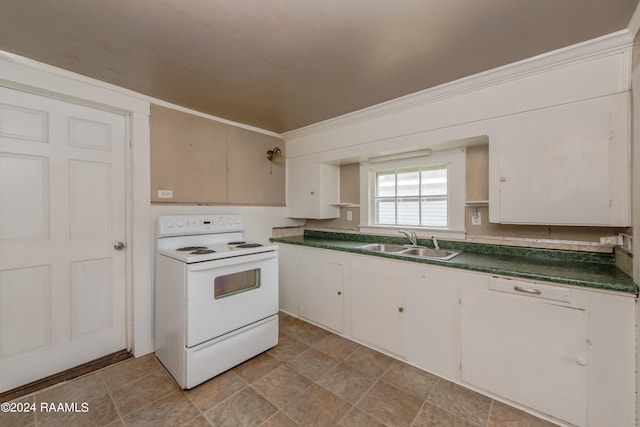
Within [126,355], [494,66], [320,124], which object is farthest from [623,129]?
[126,355]

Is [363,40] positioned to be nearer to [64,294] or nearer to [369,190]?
[369,190]

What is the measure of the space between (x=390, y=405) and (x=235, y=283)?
139cm

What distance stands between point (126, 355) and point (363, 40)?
298 cm

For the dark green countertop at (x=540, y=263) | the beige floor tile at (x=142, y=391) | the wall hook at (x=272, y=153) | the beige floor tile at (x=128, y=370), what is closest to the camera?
the dark green countertop at (x=540, y=263)

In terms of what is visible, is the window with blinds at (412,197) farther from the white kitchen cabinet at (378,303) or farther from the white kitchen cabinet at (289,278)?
the white kitchen cabinet at (289,278)

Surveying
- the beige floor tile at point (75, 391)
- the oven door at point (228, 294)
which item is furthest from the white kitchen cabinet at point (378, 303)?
the beige floor tile at point (75, 391)

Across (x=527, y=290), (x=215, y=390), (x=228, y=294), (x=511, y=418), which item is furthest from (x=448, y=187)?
(x=215, y=390)

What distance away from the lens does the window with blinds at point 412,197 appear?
8.41ft

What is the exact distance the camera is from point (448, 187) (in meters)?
2.46

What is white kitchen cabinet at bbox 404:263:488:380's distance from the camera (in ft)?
6.02

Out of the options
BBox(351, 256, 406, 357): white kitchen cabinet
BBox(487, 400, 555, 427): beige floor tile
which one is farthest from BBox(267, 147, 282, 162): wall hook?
BBox(487, 400, 555, 427): beige floor tile

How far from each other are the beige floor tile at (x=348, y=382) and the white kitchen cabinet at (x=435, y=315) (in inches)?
17.0

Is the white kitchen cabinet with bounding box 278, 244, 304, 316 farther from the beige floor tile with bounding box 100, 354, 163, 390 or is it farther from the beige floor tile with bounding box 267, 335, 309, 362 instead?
the beige floor tile with bounding box 100, 354, 163, 390

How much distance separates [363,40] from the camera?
61.1 inches
